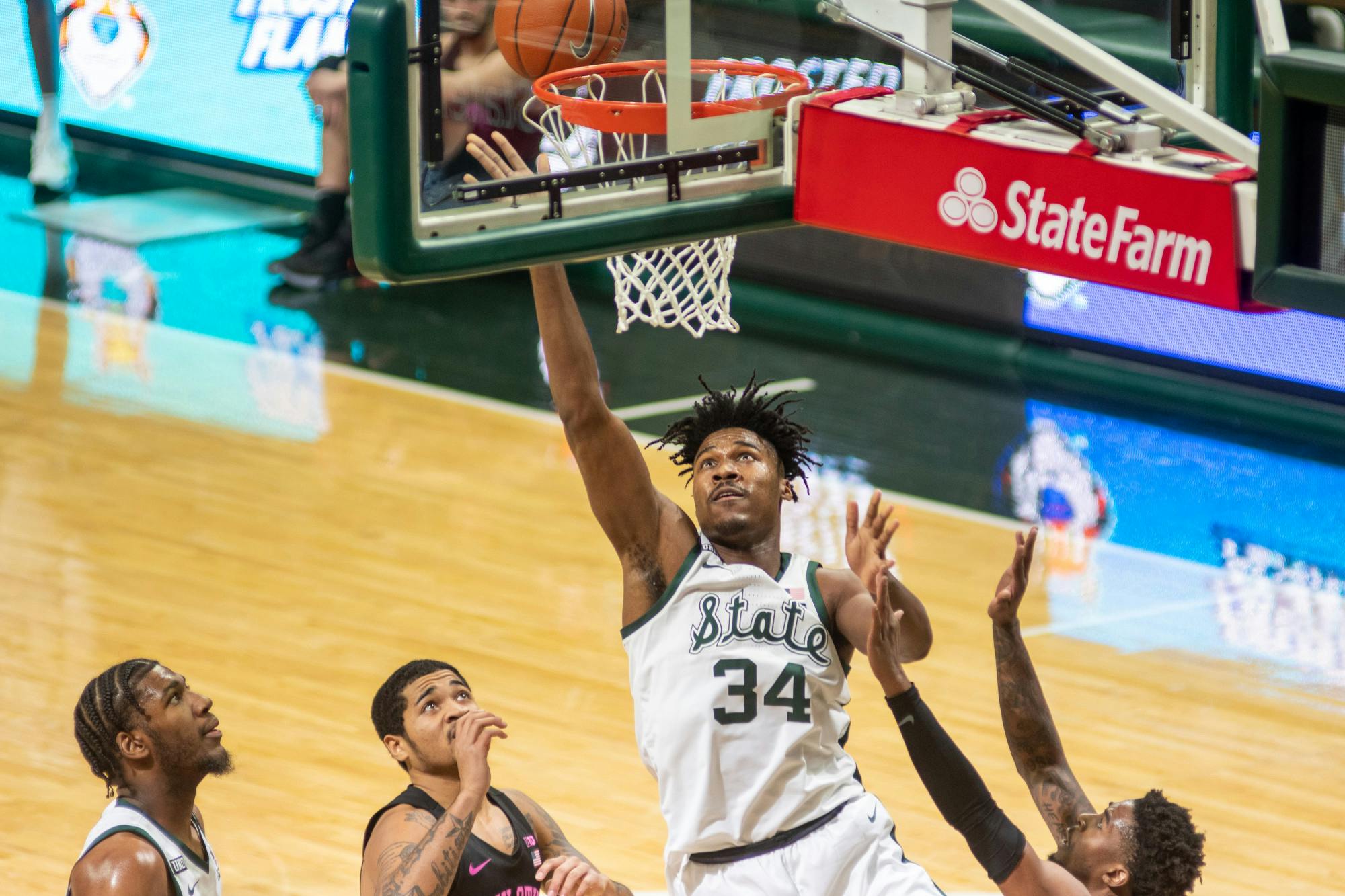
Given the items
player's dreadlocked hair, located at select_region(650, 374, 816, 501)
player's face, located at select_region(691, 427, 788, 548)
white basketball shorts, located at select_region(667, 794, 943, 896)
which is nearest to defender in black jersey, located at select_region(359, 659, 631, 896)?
white basketball shorts, located at select_region(667, 794, 943, 896)

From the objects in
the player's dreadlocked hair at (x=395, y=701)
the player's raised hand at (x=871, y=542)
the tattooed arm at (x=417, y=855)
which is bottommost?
the tattooed arm at (x=417, y=855)

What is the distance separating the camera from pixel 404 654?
784 cm

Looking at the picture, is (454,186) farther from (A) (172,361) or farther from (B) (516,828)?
(A) (172,361)

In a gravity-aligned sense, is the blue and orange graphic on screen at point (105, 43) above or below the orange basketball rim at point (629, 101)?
below

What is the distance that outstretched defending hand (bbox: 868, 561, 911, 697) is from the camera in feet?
14.3

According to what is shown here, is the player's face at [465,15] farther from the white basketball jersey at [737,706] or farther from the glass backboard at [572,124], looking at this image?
the white basketball jersey at [737,706]

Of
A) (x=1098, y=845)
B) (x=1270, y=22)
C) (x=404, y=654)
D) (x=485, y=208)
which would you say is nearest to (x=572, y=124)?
(x=485, y=208)

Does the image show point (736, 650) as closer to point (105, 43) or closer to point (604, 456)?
point (604, 456)

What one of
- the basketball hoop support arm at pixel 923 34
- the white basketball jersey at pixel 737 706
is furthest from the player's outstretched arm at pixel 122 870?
the basketball hoop support arm at pixel 923 34

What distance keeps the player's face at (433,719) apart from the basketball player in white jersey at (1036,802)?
105cm

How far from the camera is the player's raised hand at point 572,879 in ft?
15.6

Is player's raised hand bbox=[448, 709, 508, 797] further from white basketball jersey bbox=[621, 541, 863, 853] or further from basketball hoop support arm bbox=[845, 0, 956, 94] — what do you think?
basketball hoop support arm bbox=[845, 0, 956, 94]

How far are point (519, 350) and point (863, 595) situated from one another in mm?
6941

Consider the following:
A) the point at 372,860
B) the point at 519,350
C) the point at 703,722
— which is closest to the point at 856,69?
the point at 703,722
